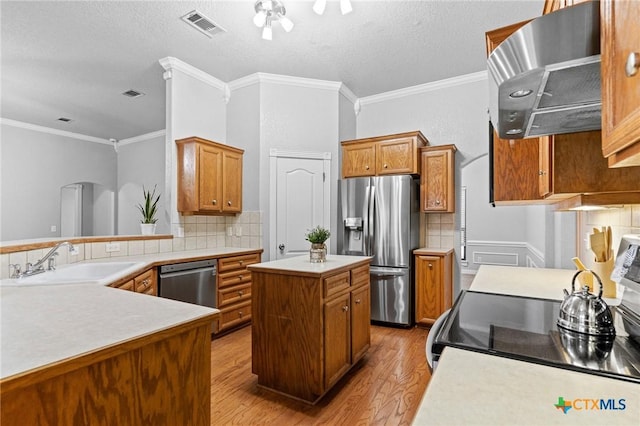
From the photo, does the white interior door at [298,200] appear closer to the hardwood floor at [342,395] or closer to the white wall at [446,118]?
the white wall at [446,118]

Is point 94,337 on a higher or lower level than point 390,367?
higher

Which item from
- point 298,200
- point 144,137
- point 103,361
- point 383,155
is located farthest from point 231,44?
point 144,137

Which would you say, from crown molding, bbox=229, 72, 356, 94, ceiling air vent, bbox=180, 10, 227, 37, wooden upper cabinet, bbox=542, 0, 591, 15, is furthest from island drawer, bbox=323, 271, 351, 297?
crown molding, bbox=229, 72, 356, 94

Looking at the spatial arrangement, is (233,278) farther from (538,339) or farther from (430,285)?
(538,339)

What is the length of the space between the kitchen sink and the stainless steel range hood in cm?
205

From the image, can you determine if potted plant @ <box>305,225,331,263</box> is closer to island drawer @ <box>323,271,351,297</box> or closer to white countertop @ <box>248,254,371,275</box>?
white countertop @ <box>248,254,371,275</box>

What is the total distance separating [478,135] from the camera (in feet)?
13.4

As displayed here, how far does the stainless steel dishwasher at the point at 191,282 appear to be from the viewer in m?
2.88

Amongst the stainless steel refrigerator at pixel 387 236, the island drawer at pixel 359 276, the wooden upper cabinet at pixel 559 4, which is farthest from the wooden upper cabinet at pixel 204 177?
the wooden upper cabinet at pixel 559 4

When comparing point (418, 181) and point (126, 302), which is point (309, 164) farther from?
point (126, 302)

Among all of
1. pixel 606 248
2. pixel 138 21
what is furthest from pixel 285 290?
pixel 138 21

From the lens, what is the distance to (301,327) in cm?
216

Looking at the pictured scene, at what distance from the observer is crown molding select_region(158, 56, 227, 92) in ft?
12.1

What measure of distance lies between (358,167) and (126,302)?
3.28 m
